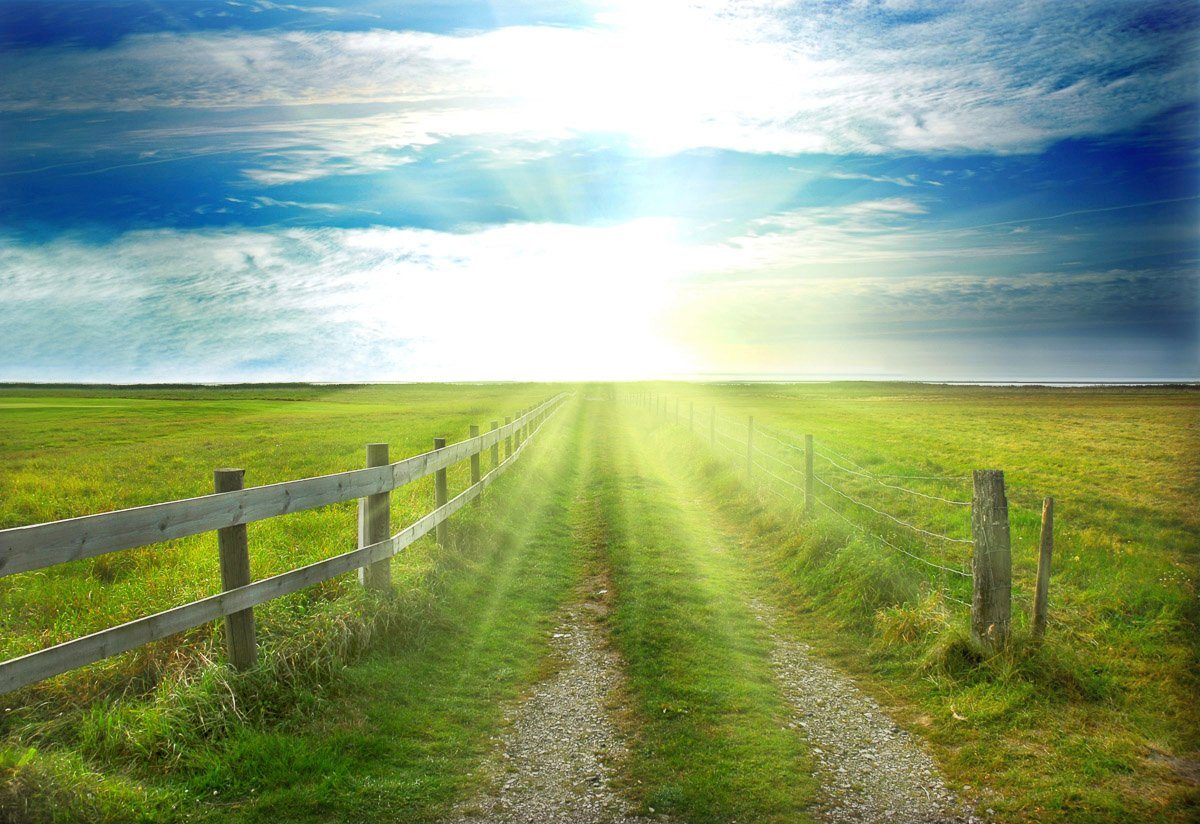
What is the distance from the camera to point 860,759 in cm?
496

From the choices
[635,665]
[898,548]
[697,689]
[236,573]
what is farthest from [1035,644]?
[236,573]

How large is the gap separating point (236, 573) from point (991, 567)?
6251mm

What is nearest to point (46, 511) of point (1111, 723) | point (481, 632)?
point (481, 632)

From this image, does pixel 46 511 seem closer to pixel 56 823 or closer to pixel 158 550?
pixel 158 550

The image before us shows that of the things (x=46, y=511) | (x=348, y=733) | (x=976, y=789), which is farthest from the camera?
(x=46, y=511)

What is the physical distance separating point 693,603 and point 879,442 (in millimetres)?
21887

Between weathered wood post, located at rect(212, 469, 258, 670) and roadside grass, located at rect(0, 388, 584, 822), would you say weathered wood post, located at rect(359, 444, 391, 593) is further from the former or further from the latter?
weathered wood post, located at rect(212, 469, 258, 670)

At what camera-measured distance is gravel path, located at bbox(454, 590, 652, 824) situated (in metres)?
4.19

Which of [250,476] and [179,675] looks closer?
[179,675]

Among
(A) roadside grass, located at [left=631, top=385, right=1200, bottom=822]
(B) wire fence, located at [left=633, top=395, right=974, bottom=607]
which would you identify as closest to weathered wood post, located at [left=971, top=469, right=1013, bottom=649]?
(A) roadside grass, located at [left=631, top=385, right=1200, bottom=822]

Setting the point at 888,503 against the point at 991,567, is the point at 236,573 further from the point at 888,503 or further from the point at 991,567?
the point at 888,503

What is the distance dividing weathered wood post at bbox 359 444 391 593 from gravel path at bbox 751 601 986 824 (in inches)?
153

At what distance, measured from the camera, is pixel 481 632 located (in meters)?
7.25

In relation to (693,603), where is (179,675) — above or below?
above
